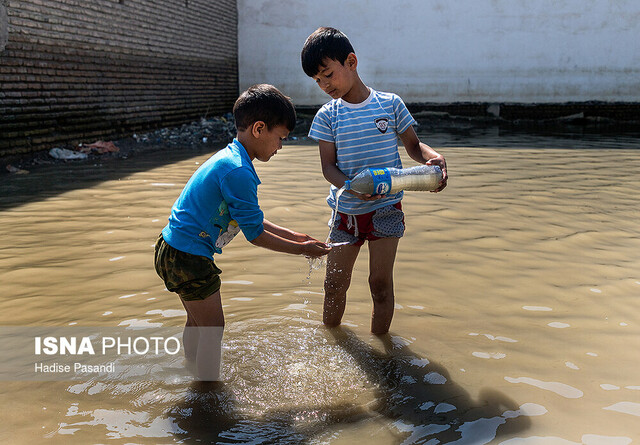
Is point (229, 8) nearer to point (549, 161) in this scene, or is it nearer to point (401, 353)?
point (549, 161)

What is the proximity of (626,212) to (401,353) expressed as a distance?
382 cm

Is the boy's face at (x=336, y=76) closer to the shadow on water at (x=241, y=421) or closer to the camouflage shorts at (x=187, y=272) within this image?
the camouflage shorts at (x=187, y=272)

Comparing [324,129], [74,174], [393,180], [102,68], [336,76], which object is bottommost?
[74,174]

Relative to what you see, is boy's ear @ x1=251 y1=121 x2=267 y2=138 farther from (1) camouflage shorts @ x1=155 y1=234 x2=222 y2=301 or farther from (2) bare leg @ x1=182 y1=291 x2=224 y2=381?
(2) bare leg @ x1=182 y1=291 x2=224 y2=381

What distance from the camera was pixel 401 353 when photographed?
306 cm

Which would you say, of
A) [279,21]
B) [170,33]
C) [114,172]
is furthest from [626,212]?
[279,21]

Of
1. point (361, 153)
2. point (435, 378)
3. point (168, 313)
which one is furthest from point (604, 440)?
point (168, 313)

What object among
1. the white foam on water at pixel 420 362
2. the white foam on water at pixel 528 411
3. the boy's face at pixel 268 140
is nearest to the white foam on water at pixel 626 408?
the white foam on water at pixel 528 411

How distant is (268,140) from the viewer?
254cm

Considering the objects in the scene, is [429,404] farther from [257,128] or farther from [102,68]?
[102,68]

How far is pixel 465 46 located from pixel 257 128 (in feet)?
51.4

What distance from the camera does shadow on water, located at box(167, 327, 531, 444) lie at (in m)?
2.32

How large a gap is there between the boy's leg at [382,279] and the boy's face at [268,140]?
0.78 metres

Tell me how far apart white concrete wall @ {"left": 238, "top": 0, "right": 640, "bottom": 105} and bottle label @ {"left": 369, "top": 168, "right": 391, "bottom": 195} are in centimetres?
1482
